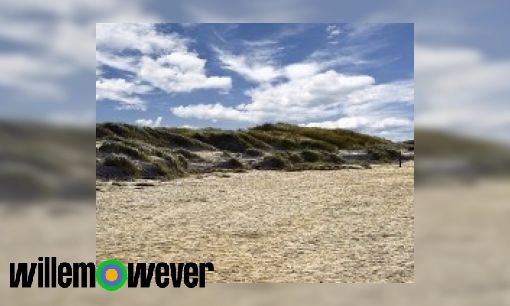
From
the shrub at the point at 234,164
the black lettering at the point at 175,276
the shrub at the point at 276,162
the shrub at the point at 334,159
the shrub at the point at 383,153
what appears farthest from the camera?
the shrub at the point at 334,159

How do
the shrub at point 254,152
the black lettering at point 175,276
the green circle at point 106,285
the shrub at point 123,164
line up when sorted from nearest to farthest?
the green circle at point 106,285
the black lettering at point 175,276
the shrub at point 123,164
the shrub at point 254,152

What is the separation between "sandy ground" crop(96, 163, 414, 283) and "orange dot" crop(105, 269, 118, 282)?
0.54 meters

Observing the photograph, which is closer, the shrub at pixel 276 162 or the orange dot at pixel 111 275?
the orange dot at pixel 111 275

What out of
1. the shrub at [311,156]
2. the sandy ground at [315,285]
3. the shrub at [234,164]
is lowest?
Result: the sandy ground at [315,285]

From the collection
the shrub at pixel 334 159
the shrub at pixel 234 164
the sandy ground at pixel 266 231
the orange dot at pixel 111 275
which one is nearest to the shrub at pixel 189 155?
the shrub at pixel 234 164

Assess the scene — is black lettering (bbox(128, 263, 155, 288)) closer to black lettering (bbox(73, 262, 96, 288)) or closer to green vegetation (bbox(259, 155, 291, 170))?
black lettering (bbox(73, 262, 96, 288))

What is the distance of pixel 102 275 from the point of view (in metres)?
2.73

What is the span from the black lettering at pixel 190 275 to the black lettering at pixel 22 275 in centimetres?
73

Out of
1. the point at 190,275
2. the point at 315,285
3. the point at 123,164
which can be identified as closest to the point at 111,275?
the point at 190,275

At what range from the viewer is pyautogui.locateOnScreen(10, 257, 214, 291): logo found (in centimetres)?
260

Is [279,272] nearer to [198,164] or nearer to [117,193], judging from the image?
[117,193]

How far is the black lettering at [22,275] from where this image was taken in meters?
2.60

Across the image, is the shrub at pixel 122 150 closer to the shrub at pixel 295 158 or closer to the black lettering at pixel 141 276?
the shrub at pixel 295 158

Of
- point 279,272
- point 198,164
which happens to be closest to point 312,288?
point 279,272
